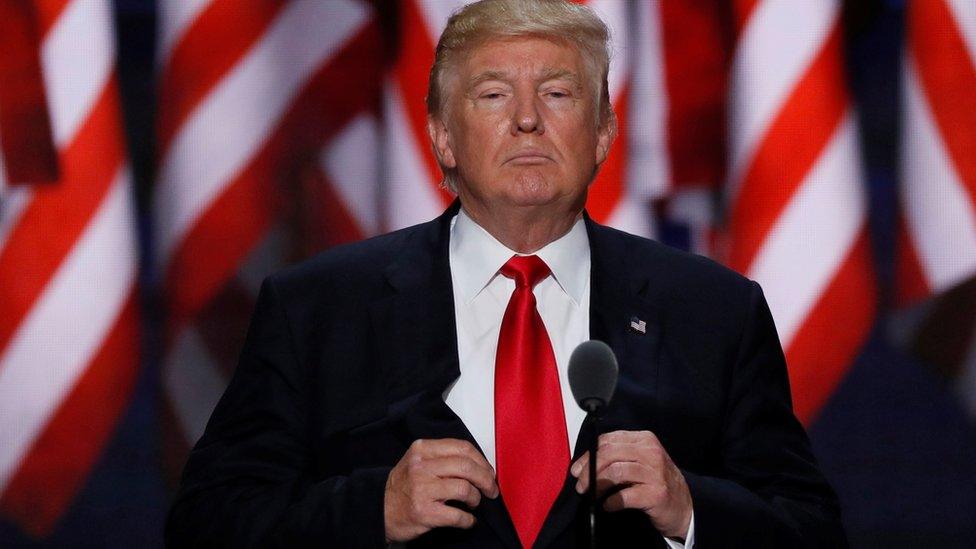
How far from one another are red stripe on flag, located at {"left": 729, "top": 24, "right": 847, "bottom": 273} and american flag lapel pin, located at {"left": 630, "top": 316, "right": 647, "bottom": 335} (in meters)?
1.08

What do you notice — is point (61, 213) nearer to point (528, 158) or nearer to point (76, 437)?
point (76, 437)

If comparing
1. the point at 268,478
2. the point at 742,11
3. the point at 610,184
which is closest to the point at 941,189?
the point at 742,11

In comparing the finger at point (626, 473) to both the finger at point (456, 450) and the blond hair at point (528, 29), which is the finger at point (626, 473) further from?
the blond hair at point (528, 29)

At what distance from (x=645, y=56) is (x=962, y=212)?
0.73 m

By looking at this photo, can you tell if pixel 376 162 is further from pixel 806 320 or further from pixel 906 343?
pixel 906 343

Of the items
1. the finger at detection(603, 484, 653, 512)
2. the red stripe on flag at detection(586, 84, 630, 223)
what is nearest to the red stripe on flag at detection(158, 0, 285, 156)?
the red stripe on flag at detection(586, 84, 630, 223)

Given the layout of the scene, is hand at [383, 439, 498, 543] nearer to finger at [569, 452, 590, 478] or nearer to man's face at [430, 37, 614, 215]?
finger at [569, 452, 590, 478]

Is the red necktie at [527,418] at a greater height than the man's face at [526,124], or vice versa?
the man's face at [526,124]

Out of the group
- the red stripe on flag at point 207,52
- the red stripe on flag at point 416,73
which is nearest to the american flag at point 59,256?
the red stripe on flag at point 207,52

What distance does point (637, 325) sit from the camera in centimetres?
170

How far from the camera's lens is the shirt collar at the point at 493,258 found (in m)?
1.74

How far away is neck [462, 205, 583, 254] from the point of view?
1.77m

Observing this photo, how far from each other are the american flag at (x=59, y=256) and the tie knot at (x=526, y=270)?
1.24m

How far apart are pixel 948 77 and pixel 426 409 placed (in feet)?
5.41
